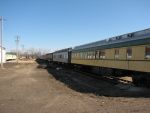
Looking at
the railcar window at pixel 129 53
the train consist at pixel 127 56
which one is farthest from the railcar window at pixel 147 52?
the railcar window at pixel 129 53

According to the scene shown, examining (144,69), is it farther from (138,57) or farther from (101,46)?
(101,46)

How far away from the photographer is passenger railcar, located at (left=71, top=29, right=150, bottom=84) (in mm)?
16078

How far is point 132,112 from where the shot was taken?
10.1m

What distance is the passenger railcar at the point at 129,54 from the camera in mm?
16078

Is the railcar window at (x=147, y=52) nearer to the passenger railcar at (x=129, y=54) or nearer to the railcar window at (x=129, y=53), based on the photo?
the passenger railcar at (x=129, y=54)

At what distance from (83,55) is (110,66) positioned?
11.8 metres

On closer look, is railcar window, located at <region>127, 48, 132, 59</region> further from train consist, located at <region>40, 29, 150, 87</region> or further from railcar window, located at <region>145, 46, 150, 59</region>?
railcar window, located at <region>145, 46, 150, 59</region>

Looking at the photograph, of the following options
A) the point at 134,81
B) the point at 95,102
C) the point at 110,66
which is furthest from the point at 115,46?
the point at 95,102

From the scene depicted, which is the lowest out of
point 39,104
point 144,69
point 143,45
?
point 39,104

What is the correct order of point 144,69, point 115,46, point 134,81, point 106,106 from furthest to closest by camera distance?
point 115,46 → point 134,81 → point 144,69 → point 106,106

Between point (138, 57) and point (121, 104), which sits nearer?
point (121, 104)

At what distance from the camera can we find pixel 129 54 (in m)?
18.4

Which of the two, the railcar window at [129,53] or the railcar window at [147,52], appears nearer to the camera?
the railcar window at [147,52]

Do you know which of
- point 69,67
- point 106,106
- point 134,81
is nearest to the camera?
point 106,106
